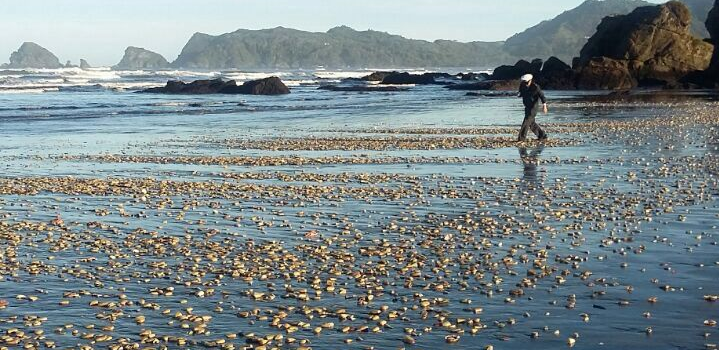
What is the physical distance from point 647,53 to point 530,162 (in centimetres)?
6670

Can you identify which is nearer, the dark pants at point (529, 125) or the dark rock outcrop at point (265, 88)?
the dark pants at point (529, 125)

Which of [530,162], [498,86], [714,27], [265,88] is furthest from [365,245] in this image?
[714,27]

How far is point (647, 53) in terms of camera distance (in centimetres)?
8719

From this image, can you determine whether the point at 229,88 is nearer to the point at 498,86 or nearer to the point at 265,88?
the point at 265,88

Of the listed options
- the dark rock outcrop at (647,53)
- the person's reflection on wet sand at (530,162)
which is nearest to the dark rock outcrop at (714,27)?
the dark rock outcrop at (647,53)

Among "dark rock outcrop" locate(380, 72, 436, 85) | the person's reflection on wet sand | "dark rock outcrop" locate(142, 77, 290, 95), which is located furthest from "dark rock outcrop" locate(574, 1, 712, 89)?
the person's reflection on wet sand

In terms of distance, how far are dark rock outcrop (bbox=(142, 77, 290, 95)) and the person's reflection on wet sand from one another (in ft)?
186

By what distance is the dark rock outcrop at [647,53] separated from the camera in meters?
82.1

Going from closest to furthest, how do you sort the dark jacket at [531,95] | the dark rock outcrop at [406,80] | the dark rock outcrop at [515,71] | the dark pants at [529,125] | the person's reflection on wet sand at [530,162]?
1. the person's reflection on wet sand at [530,162]
2. the dark pants at [529,125]
3. the dark jacket at [531,95]
4. the dark rock outcrop at [515,71]
5. the dark rock outcrop at [406,80]

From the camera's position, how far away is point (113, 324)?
10.3 metres

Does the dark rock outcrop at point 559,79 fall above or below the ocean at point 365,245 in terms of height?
above

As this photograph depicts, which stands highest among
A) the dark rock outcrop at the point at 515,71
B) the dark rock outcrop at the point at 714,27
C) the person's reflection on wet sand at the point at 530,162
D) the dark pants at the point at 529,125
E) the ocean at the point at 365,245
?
the dark rock outcrop at the point at 714,27

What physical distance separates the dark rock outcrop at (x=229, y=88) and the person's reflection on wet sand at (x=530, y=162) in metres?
56.6

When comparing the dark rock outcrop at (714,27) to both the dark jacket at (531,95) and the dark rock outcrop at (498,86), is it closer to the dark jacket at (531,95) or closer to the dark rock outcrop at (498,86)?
the dark rock outcrop at (498,86)
